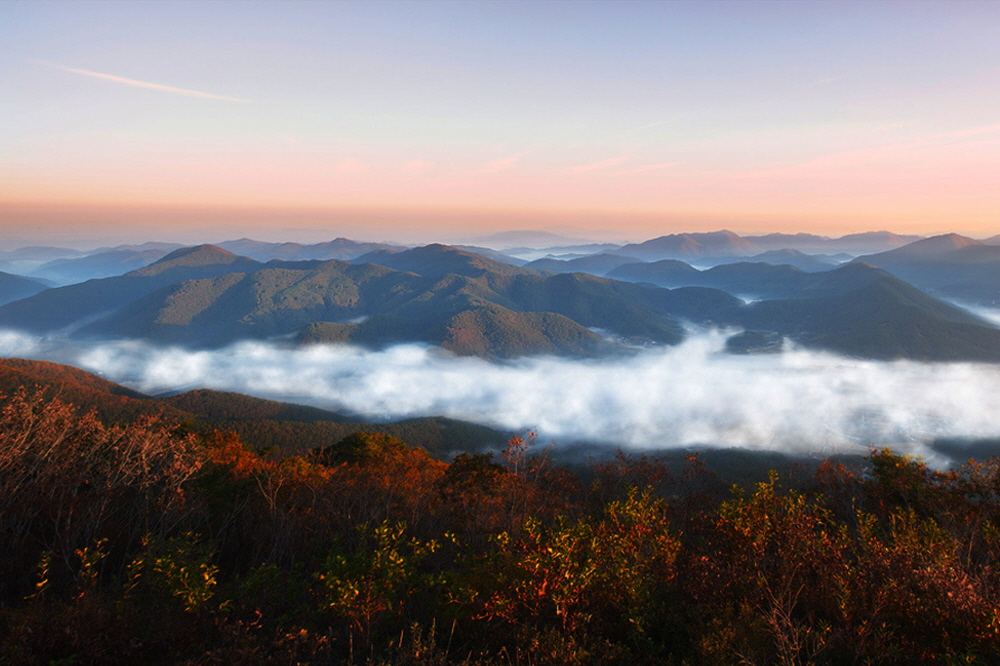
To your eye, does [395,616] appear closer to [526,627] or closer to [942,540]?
[526,627]

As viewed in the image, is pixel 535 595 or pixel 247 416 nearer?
pixel 535 595

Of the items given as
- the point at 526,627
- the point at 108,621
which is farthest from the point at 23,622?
the point at 526,627

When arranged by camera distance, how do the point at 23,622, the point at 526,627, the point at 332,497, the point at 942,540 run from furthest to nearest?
the point at 332,497, the point at 942,540, the point at 526,627, the point at 23,622

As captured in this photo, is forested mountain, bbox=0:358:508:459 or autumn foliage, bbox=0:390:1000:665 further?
forested mountain, bbox=0:358:508:459

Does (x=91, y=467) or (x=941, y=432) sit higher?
(x=91, y=467)

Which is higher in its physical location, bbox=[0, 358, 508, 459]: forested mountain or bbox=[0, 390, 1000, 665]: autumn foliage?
bbox=[0, 390, 1000, 665]: autumn foliage

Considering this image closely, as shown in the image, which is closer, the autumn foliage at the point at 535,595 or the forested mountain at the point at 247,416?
the autumn foliage at the point at 535,595

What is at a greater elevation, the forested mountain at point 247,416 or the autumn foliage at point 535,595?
the autumn foliage at point 535,595

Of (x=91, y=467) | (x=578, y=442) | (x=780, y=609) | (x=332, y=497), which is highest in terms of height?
(x=780, y=609)

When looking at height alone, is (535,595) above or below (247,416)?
above

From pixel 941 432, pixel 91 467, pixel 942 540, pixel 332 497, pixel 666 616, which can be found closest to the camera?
pixel 666 616

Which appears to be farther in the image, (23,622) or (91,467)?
(91,467)

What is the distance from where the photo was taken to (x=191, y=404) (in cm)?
16688

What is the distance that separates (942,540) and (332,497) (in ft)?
87.5
